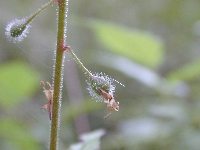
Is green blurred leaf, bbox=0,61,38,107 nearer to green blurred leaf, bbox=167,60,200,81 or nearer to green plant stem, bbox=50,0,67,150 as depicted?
green blurred leaf, bbox=167,60,200,81

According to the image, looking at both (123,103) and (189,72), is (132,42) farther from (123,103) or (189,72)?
(123,103)

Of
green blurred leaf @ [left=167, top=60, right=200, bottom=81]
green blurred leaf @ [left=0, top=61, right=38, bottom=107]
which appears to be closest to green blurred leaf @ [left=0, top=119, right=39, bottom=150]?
green blurred leaf @ [left=0, top=61, right=38, bottom=107]

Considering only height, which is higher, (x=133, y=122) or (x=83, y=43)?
(x=83, y=43)

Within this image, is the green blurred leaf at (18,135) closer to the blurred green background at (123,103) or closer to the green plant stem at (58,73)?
the blurred green background at (123,103)

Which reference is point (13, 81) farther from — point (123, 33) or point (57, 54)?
point (57, 54)

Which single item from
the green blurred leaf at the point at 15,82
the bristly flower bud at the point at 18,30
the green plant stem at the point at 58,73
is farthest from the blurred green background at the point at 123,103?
the green plant stem at the point at 58,73

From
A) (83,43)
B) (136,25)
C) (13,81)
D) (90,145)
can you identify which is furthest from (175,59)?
(90,145)
